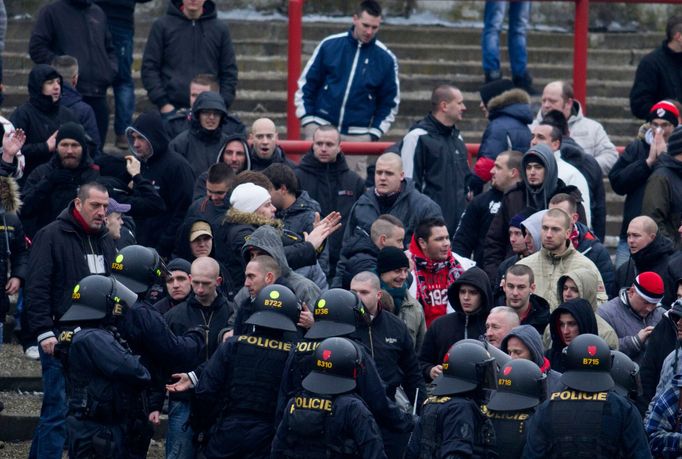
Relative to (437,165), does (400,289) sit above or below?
below

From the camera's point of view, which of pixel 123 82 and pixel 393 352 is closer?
pixel 393 352

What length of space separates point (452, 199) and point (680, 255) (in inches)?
93.1

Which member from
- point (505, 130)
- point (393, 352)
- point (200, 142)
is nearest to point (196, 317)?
point (393, 352)

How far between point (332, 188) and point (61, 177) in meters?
2.09

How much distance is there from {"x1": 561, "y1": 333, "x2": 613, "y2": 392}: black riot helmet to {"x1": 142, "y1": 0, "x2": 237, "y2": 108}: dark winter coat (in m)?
5.99

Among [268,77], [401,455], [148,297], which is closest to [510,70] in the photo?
[268,77]

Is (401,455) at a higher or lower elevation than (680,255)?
lower

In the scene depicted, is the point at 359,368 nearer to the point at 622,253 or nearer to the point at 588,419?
the point at 588,419

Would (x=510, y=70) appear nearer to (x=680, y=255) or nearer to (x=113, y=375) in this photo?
(x=680, y=255)

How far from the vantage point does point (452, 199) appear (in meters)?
12.5

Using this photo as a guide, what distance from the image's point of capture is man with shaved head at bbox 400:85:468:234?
12406 millimetres

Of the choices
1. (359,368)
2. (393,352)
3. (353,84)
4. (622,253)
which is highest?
(353,84)

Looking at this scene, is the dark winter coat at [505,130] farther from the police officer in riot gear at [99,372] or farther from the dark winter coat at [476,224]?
the police officer in riot gear at [99,372]

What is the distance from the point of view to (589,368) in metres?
8.30
